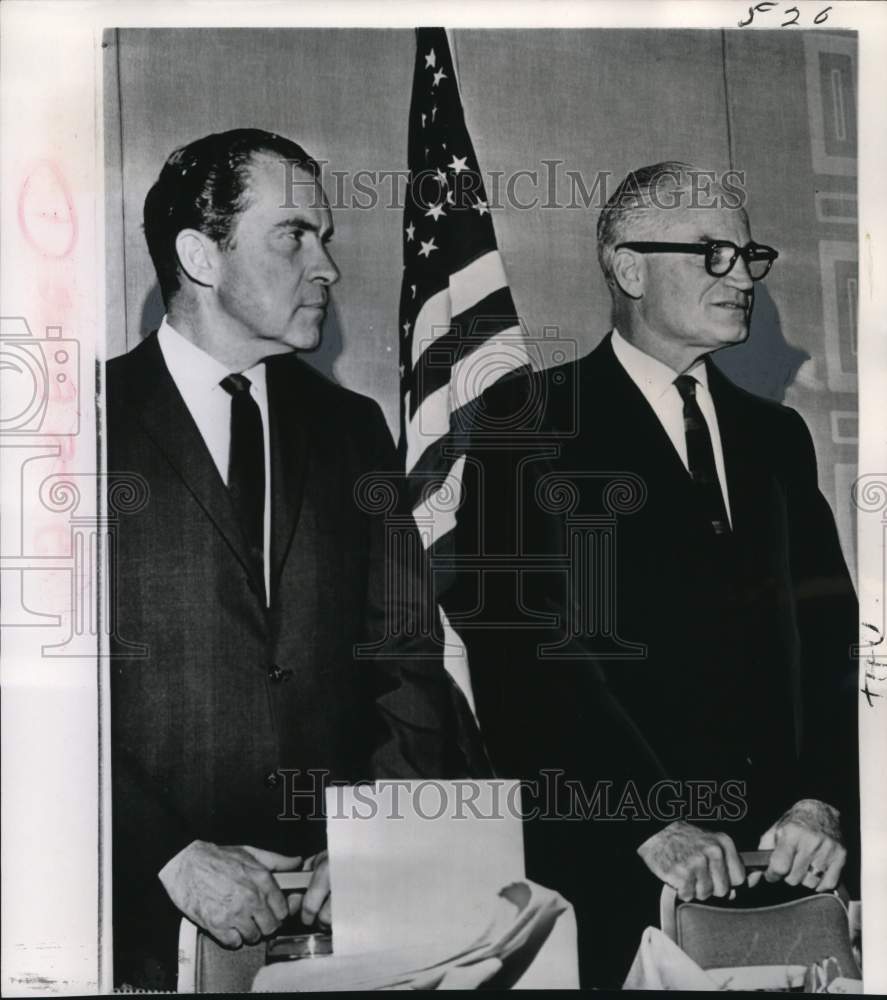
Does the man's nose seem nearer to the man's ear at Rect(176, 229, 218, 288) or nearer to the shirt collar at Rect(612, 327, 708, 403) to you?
the man's ear at Rect(176, 229, 218, 288)

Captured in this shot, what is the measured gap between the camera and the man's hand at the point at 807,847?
294 centimetres

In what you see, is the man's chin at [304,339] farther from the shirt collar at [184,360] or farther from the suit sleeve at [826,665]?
the suit sleeve at [826,665]

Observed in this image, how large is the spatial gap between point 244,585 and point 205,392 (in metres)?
0.52

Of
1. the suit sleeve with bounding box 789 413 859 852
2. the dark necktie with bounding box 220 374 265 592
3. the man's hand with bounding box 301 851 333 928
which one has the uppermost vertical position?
the dark necktie with bounding box 220 374 265 592

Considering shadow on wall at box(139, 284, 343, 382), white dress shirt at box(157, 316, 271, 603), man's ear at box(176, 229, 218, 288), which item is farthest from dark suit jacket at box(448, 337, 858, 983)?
man's ear at box(176, 229, 218, 288)

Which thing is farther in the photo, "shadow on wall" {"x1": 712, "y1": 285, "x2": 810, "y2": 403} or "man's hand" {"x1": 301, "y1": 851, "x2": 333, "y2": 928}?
"shadow on wall" {"x1": 712, "y1": 285, "x2": 810, "y2": 403}

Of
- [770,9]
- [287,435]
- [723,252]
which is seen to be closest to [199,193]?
[287,435]

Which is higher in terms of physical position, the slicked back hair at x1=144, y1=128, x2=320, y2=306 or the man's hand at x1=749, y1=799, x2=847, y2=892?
the slicked back hair at x1=144, y1=128, x2=320, y2=306

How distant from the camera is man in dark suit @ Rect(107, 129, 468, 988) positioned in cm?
287

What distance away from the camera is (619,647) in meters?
2.92

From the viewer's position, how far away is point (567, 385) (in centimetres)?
294

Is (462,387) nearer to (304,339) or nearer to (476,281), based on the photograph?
(476,281)

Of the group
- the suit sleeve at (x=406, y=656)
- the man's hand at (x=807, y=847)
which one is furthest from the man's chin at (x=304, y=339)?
the man's hand at (x=807, y=847)

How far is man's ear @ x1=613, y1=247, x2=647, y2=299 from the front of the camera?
296 cm
